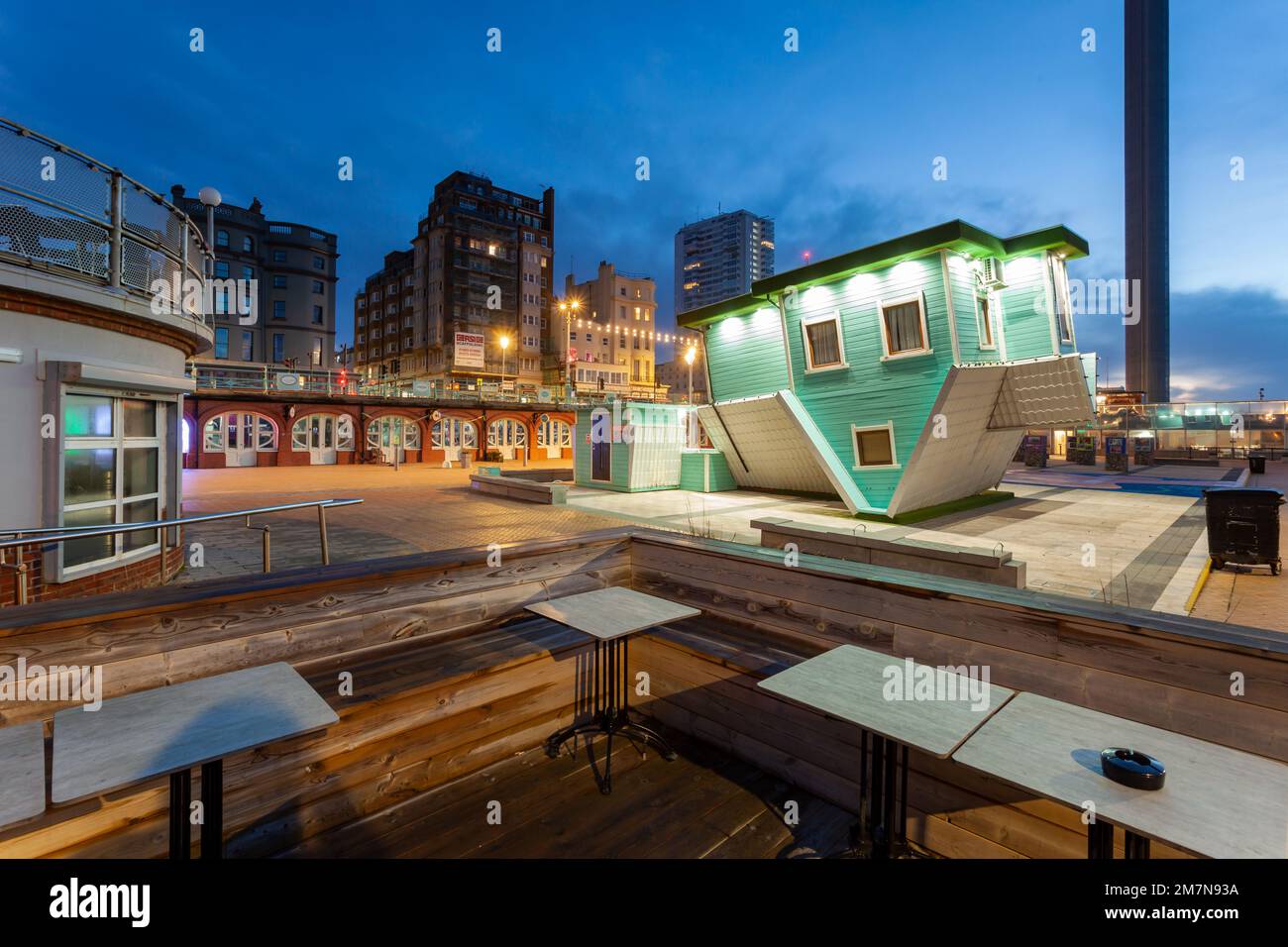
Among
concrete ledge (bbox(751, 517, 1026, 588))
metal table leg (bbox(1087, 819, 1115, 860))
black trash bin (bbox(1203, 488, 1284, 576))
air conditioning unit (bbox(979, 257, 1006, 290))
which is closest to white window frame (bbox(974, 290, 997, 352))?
air conditioning unit (bbox(979, 257, 1006, 290))

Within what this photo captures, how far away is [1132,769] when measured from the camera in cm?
199

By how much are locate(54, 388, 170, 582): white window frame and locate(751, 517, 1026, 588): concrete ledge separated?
7.77m

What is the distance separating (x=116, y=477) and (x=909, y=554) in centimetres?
950

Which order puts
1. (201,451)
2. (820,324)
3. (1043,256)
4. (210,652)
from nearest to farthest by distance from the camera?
(210,652) → (1043,256) → (820,324) → (201,451)

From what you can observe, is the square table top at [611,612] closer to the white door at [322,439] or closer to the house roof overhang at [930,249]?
the house roof overhang at [930,249]

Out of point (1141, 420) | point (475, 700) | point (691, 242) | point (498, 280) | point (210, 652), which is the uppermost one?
point (691, 242)

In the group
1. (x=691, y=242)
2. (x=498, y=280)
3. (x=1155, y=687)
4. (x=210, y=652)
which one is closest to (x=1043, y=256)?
(x=1155, y=687)

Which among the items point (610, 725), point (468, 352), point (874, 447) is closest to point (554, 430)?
point (468, 352)

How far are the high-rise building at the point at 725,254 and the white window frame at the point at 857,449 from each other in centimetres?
14245

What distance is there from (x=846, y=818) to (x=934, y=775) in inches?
26.0

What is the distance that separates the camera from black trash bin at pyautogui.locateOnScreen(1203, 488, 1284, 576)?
9.30 metres

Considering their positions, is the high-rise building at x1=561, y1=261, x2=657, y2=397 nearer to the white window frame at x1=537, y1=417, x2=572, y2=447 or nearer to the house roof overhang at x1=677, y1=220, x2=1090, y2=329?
the white window frame at x1=537, y1=417, x2=572, y2=447

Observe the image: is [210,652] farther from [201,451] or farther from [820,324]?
[201,451]
